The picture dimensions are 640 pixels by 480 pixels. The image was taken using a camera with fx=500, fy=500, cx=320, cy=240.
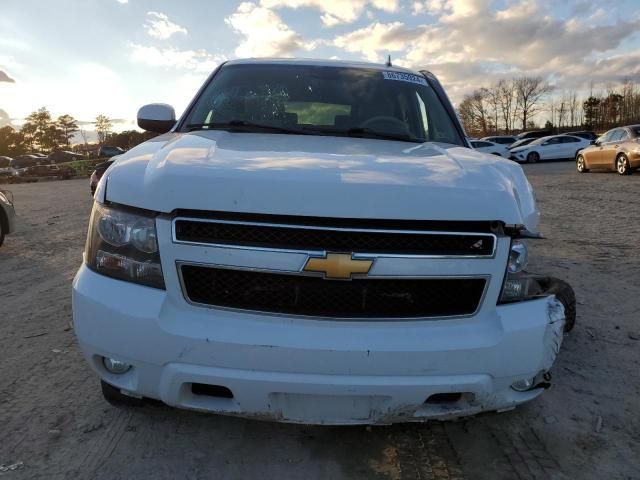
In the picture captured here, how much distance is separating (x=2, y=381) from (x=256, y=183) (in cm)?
216

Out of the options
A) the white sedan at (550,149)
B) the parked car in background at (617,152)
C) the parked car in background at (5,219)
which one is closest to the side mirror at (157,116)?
the parked car in background at (5,219)

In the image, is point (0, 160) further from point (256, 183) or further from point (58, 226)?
point (256, 183)

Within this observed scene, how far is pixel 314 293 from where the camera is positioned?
1883 mm

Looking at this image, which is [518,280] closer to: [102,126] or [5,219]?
[5,219]

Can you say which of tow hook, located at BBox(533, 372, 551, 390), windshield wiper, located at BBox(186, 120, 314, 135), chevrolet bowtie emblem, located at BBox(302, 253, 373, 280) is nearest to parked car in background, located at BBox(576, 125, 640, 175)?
windshield wiper, located at BBox(186, 120, 314, 135)

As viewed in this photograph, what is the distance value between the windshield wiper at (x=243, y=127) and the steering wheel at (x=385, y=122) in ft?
1.44

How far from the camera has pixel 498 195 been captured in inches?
77.9

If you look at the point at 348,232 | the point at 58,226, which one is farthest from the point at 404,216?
the point at 58,226

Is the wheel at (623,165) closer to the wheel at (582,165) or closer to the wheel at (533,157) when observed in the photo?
the wheel at (582,165)

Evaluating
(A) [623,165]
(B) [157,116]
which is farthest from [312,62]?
(A) [623,165]

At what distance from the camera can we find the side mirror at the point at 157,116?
3.52 meters

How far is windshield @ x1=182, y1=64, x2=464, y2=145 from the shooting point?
3.11 meters

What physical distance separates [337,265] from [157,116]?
7.53 feet

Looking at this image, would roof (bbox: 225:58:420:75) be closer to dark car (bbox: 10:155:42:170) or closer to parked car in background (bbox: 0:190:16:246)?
parked car in background (bbox: 0:190:16:246)
